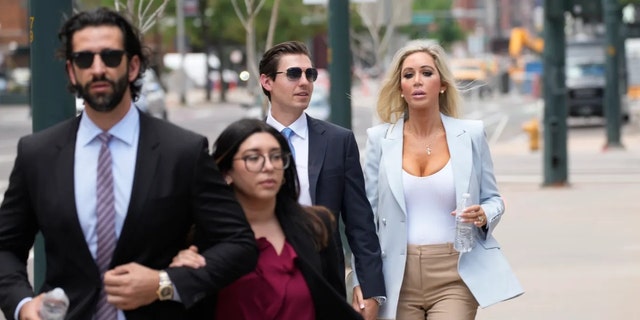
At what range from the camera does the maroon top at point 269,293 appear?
4281 mm

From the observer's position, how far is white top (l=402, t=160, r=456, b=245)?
615 cm

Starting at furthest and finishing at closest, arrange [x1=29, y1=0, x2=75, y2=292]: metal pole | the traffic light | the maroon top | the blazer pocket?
the traffic light, [x1=29, y1=0, x2=75, y2=292]: metal pole, the blazer pocket, the maroon top

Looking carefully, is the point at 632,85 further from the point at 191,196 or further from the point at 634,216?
the point at 191,196

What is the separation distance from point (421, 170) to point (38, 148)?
255cm

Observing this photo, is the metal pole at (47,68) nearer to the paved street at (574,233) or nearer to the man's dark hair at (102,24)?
the man's dark hair at (102,24)

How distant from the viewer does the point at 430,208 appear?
617 cm

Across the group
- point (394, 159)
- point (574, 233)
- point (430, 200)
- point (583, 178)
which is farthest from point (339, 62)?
point (583, 178)

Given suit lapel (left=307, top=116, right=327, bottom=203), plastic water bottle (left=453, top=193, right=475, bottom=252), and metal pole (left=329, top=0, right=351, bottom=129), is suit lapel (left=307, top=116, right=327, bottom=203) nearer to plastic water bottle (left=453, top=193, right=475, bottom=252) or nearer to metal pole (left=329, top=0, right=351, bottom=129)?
plastic water bottle (left=453, top=193, right=475, bottom=252)

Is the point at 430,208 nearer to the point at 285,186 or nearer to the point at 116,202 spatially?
the point at 285,186

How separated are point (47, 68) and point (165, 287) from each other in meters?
3.42

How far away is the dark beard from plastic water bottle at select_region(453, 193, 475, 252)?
7.69 ft

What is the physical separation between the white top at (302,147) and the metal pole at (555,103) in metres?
16.7

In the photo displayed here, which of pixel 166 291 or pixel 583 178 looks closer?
pixel 166 291

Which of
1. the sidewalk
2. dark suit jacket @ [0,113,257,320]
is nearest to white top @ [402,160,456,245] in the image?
dark suit jacket @ [0,113,257,320]
